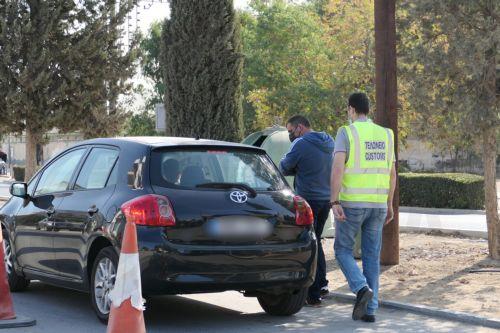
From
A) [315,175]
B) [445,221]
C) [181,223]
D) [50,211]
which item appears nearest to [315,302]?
[315,175]

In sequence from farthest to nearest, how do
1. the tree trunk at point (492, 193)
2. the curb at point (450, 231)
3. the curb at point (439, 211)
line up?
the curb at point (439, 211) < the curb at point (450, 231) < the tree trunk at point (492, 193)

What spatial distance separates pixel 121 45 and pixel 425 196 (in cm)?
1010

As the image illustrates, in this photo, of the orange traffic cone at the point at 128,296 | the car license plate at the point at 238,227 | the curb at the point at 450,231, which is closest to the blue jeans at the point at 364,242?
the car license plate at the point at 238,227

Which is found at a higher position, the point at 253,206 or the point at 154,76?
the point at 154,76

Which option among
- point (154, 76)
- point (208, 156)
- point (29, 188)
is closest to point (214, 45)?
point (29, 188)

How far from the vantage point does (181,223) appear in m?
6.52

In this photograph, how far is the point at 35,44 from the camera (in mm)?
22422

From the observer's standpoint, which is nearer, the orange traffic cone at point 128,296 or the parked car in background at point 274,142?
the orange traffic cone at point 128,296

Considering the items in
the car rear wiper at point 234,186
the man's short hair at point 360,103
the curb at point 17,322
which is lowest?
the curb at point 17,322

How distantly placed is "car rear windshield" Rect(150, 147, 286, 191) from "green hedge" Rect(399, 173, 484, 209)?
13.6 meters

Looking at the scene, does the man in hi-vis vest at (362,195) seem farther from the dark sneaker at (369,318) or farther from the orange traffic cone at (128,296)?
the orange traffic cone at (128,296)

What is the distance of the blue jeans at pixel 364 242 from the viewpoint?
23.9 feet

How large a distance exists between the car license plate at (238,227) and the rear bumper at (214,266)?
0.09 meters

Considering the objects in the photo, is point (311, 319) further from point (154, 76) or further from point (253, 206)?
point (154, 76)
